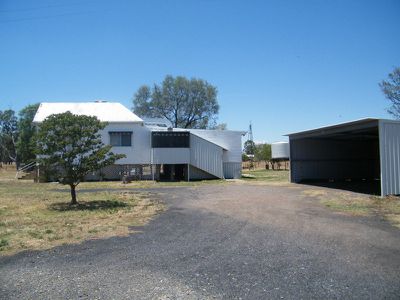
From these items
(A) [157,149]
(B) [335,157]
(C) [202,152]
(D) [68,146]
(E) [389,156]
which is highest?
(A) [157,149]

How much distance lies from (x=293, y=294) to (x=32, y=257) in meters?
5.23

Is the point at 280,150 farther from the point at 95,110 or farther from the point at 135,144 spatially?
the point at 95,110

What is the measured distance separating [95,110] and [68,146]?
21.4m

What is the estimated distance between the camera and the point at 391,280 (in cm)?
600

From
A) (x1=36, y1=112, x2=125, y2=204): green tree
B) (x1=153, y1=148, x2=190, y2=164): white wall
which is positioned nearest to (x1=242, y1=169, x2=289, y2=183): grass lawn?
(x1=153, y1=148, x2=190, y2=164): white wall

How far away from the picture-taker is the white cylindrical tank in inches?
2157

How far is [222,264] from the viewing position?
6.93m

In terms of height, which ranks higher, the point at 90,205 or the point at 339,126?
the point at 339,126

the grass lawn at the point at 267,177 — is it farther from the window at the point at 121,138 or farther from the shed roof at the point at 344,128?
the window at the point at 121,138

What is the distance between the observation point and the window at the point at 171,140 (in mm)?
32562

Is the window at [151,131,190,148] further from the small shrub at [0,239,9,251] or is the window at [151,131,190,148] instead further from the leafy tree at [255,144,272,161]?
the leafy tree at [255,144,272,161]

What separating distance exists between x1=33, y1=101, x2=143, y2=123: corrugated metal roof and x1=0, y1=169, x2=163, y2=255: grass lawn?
17.0 m

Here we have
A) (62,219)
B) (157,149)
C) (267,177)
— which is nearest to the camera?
(62,219)

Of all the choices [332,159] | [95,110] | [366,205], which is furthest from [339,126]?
[95,110]
